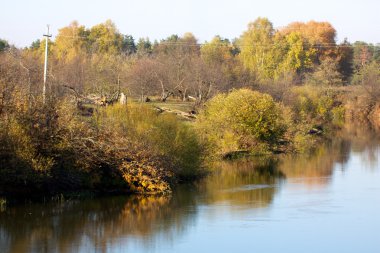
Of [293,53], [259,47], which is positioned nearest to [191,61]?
[259,47]

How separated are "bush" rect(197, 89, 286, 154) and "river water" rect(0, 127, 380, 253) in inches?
283

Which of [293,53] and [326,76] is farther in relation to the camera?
[293,53]

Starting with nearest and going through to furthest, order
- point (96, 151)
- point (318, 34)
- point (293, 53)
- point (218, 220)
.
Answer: point (218, 220) < point (96, 151) < point (293, 53) < point (318, 34)

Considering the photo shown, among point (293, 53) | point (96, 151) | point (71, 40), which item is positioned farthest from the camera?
point (293, 53)

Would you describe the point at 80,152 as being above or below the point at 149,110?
below

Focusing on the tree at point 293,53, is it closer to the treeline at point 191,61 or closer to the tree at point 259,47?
the treeline at point 191,61

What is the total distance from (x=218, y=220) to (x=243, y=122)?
1896 cm

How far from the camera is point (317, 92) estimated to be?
7144cm

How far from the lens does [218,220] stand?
22469 mm

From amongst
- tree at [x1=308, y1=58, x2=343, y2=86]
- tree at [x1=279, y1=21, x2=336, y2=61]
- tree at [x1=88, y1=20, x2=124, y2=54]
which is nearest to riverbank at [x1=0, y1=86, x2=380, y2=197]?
tree at [x1=308, y1=58, x2=343, y2=86]

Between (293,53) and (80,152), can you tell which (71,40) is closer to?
(293,53)

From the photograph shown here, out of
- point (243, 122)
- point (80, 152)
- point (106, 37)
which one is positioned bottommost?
point (80, 152)

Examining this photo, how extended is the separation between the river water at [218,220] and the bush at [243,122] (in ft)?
23.5

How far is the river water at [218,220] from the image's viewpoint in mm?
19344
